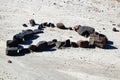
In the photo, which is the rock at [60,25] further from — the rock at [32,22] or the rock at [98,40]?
the rock at [98,40]

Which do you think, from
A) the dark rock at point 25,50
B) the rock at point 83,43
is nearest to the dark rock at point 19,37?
the dark rock at point 25,50

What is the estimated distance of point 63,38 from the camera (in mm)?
22719

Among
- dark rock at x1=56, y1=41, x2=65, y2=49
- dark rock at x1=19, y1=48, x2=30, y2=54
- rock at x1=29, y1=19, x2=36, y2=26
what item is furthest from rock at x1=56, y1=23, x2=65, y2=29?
dark rock at x1=19, y1=48, x2=30, y2=54

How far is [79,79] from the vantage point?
18203 millimetres

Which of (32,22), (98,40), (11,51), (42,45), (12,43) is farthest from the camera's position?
(32,22)

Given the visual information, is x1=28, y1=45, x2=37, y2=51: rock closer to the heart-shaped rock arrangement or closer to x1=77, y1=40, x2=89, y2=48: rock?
the heart-shaped rock arrangement

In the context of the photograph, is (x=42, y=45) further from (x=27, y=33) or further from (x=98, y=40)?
(x=98, y=40)

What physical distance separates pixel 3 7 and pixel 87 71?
10.9 m

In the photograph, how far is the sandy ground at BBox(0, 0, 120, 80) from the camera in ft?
61.5

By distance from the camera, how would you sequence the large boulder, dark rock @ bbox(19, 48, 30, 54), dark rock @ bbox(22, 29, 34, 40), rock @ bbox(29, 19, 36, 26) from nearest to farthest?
dark rock @ bbox(19, 48, 30, 54), dark rock @ bbox(22, 29, 34, 40), the large boulder, rock @ bbox(29, 19, 36, 26)

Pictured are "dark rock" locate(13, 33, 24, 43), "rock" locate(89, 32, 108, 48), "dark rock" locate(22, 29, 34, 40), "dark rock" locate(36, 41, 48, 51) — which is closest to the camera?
"dark rock" locate(36, 41, 48, 51)

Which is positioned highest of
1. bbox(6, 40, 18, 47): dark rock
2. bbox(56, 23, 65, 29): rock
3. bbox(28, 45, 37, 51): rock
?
bbox(56, 23, 65, 29): rock

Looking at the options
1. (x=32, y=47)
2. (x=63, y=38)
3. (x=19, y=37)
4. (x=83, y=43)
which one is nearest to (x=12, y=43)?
(x=19, y=37)

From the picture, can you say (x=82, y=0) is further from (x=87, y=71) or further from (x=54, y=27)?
(x=87, y=71)
